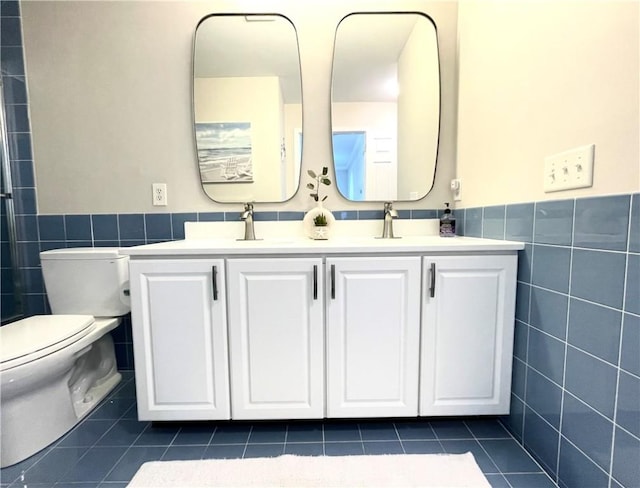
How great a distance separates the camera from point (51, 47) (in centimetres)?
158

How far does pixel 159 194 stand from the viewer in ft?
5.38

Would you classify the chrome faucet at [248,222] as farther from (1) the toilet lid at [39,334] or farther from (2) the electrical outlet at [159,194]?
(1) the toilet lid at [39,334]

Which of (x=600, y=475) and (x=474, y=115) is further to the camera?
(x=474, y=115)

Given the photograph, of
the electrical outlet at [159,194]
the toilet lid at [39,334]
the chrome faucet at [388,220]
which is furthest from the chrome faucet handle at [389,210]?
the toilet lid at [39,334]

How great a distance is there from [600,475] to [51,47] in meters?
2.84

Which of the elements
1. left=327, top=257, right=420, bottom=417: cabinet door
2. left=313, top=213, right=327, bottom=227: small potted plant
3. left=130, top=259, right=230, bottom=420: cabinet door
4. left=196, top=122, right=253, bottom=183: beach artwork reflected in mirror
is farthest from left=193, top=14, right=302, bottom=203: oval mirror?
left=327, top=257, right=420, bottom=417: cabinet door

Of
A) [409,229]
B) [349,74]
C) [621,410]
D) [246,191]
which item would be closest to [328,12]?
[349,74]

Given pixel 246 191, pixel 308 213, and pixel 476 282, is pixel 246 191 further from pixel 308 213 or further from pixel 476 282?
pixel 476 282

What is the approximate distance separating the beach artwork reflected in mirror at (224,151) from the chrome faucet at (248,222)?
0.16m

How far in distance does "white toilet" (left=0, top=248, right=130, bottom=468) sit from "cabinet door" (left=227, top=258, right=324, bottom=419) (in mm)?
676

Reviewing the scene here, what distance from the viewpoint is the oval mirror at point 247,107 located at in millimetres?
1561

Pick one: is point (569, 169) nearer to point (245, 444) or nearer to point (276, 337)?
point (276, 337)

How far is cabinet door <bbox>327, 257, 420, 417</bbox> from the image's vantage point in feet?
3.84

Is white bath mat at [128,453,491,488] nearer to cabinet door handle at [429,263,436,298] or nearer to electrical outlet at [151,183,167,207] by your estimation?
cabinet door handle at [429,263,436,298]
